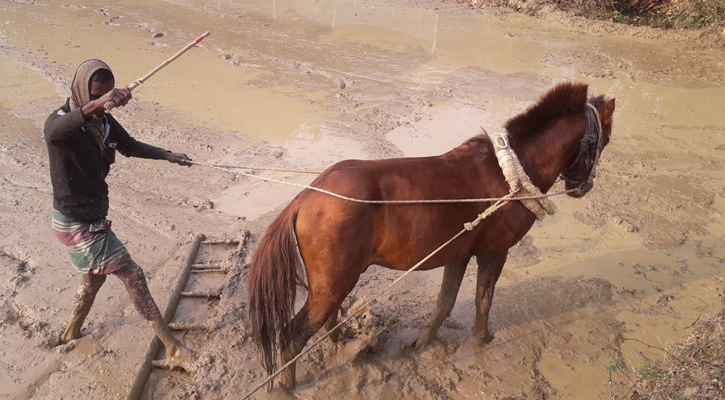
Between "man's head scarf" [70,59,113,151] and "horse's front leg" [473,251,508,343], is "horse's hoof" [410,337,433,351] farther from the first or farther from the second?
"man's head scarf" [70,59,113,151]

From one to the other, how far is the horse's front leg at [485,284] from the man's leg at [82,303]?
2.79m

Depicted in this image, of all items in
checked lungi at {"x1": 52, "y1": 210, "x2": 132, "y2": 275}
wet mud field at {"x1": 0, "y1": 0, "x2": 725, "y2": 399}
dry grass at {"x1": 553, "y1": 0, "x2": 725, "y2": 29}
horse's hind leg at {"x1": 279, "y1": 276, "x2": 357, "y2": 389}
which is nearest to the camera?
horse's hind leg at {"x1": 279, "y1": 276, "x2": 357, "y2": 389}

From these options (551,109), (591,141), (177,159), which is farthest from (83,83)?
(591,141)

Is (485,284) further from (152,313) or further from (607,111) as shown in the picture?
(152,313)

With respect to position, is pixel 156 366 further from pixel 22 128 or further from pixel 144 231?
pixel 22 128

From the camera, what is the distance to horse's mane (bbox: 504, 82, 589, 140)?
3469 mm

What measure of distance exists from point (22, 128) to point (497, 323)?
674 centimetres

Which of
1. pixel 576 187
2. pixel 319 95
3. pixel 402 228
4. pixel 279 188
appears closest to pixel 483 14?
pixel 319 95

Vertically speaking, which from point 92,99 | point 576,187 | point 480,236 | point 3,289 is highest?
point 92,99

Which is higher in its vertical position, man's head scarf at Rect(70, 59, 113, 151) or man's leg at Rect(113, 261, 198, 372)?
man's head scarf at Rect(70, 59, 113, 151)

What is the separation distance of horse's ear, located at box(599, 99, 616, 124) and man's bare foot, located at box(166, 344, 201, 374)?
336 cm

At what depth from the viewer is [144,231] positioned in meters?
5.09

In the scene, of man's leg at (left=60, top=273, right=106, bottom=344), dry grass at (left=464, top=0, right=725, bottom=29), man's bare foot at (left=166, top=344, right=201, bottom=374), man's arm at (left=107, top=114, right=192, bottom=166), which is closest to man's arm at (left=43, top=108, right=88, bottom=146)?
man's arm at (left=107, top=114, right=192, bottom=166)

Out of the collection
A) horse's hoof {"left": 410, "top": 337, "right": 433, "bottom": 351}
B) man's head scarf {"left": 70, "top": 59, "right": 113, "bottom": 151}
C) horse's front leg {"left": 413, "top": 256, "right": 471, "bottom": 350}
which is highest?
man's head scarf {"left": 70, "top": 59, "right": 113, "bottom": 151}
